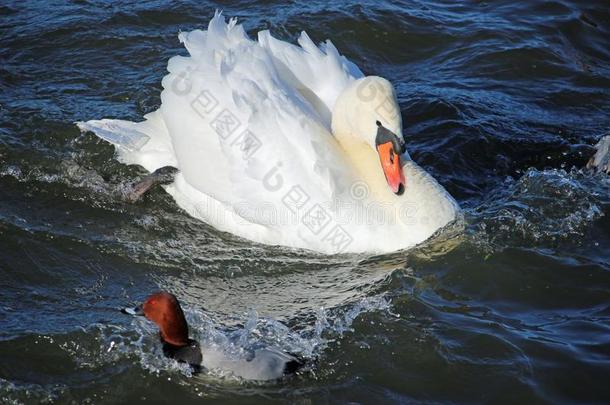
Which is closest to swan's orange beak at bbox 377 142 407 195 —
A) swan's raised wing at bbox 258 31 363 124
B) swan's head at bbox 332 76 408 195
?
swan's head at bbox 332 76 408 195

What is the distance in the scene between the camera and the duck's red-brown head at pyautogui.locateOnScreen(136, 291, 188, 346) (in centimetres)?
511

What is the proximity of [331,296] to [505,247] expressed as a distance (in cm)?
129

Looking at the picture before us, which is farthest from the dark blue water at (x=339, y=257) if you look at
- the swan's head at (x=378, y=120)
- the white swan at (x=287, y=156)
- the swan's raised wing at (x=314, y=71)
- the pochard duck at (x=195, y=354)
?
the swan's raised wing at (x=314, y=71)

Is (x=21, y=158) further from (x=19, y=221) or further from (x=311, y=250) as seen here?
(x=311, y=250)

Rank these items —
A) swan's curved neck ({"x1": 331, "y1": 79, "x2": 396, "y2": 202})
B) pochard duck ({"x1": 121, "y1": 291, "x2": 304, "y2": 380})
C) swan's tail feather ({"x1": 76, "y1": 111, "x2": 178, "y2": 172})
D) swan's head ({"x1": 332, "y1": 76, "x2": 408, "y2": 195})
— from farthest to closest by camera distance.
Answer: swan's tail feather ({"x1": 76, "y1": 111, "x2": 178, "y2": 172}) → swan's curved neck ({"x1": 331, "y1": 79, "x2": 396, "y2": 202}) → swan's head ({"x1": 332, "y1": 76, "x2": 408, "y2": 195}) → pochard duck ({"x1": 121, "y1": 291, "x2": 304, "y2": 380})

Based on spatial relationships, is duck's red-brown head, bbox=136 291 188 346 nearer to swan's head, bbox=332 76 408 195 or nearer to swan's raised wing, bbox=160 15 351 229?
swan's raised wing, bbox=160 15 351 229

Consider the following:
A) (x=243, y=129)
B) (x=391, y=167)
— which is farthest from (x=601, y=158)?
(x=243, y=129)

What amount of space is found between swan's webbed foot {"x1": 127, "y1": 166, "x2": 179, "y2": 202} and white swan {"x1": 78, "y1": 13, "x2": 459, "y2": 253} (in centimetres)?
21

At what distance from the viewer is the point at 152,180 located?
739 cm

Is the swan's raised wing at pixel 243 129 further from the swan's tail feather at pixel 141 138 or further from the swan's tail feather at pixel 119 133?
the swan's tail feather at pixel 119 133

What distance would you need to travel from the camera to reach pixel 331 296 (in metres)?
6.11

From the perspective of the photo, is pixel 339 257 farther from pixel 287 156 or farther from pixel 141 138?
pixel 141 138

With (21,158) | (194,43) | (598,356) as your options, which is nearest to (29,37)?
(21,158)

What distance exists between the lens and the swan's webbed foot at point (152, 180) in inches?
289
